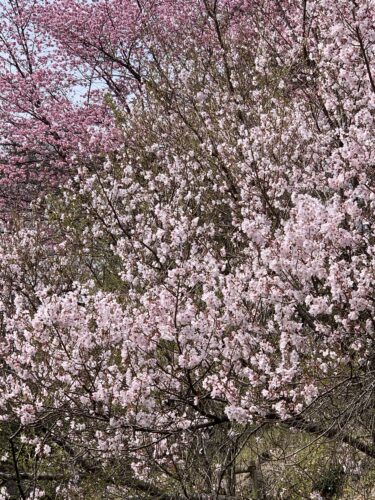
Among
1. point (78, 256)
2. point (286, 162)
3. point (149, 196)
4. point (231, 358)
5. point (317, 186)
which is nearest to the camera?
point (231, 358)

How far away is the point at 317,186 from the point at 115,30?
10776mm

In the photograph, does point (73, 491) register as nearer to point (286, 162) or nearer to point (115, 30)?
point (286, 162)

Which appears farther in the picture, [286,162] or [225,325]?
[286,162]

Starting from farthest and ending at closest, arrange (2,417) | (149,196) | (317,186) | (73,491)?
(149,196)
(317,186)
(73,491)
(2,417)

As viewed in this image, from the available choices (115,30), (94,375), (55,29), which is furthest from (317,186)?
(55,29)

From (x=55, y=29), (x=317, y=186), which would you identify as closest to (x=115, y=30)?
(x=55, y=29)

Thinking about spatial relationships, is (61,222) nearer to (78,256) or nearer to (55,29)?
(78,256)

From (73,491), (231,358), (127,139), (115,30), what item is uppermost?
(115,30)

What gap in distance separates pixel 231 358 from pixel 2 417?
2.25 metres

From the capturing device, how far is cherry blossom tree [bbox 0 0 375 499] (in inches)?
179

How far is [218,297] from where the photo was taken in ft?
19.6

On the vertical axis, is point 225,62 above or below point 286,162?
above

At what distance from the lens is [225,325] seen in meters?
4.84

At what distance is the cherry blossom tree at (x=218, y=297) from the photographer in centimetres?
456
